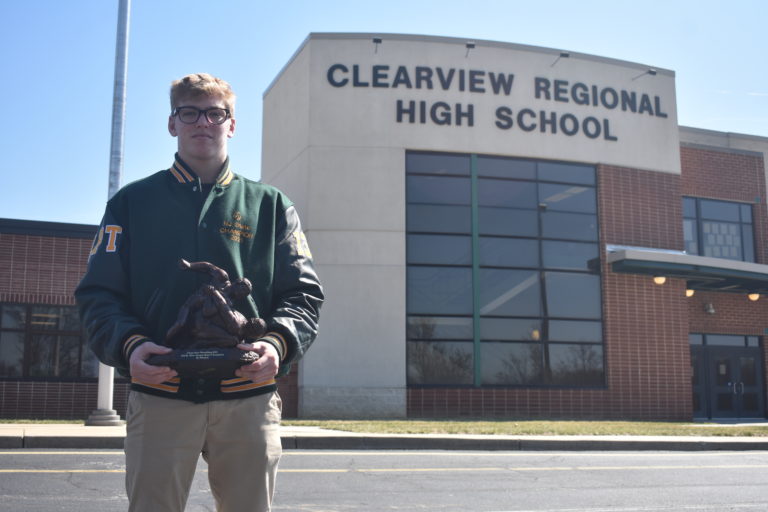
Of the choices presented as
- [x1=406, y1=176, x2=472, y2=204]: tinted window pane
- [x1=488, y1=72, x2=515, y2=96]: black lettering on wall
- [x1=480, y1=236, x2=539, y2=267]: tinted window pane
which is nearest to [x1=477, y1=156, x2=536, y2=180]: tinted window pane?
[x1=406, y1=176, x2=472, y2=204]: tinted window pane

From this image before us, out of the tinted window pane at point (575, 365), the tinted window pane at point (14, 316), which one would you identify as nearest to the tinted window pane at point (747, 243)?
the tinted window pane at point (575, 365)

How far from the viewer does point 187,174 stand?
9.73 ft

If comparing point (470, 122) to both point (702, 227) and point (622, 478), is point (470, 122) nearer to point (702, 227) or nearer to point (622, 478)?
point (702, 227)

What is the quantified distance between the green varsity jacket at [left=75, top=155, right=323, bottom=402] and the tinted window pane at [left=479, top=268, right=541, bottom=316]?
60.5 feet

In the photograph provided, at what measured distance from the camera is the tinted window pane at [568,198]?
22.2m

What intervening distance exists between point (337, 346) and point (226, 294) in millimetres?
17818

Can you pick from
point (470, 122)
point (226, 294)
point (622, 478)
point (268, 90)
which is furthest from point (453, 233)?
point (226, 294)

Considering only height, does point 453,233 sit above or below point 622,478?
above

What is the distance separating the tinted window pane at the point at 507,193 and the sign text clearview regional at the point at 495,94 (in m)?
1.48

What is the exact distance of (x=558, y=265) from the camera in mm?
21969

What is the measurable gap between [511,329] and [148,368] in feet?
63.2

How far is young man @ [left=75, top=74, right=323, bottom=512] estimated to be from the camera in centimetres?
266

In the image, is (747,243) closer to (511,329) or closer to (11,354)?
(511,329)

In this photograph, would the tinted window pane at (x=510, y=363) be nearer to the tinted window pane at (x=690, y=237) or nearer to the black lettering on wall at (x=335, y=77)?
the tinted window pane at (x=690, y=237)
